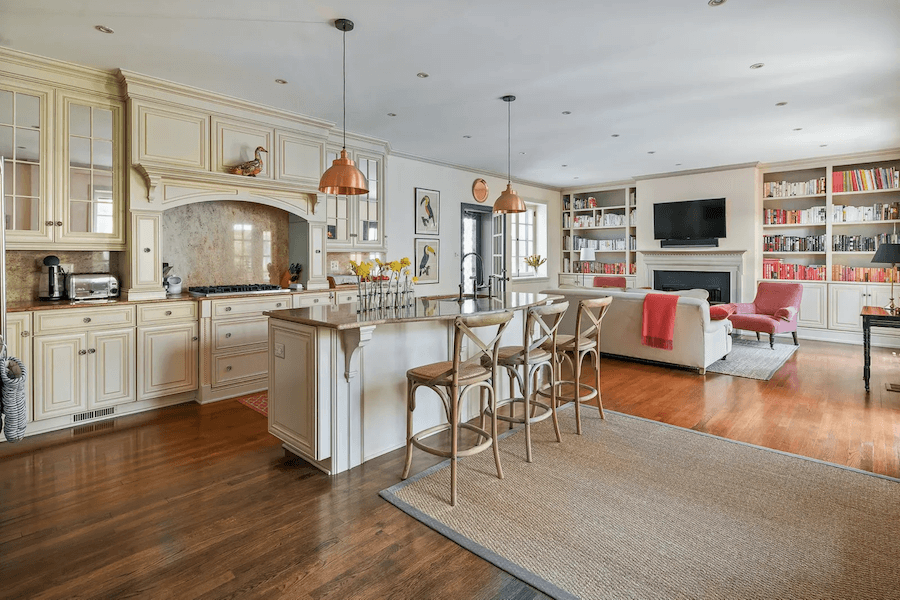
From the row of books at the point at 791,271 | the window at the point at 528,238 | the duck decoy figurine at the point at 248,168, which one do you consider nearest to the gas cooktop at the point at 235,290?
the duck decoy figurine at the point at 248,168

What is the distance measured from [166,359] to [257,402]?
807 millimetres

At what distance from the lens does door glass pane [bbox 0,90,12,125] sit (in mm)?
3449

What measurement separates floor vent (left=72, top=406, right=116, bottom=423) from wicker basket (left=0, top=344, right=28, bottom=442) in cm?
157

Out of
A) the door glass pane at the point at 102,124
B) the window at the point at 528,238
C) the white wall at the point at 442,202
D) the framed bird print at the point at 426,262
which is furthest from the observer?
the window at the point at 528,238

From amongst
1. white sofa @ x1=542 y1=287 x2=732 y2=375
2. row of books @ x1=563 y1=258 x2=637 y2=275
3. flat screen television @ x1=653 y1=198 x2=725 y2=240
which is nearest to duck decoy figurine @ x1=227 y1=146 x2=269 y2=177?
white sofa @ x1=542 y1=287 x2=732 y2=375

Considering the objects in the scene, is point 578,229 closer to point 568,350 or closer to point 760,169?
point 760,169

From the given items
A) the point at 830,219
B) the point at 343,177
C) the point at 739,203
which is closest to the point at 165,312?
the point at 343,177

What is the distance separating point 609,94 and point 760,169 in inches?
185

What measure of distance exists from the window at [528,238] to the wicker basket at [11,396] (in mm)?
7346

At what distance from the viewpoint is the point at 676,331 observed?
5.24 meters

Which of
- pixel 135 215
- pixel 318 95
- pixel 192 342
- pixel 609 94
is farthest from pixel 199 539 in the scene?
pixel 609 94

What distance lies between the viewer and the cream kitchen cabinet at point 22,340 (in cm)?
326

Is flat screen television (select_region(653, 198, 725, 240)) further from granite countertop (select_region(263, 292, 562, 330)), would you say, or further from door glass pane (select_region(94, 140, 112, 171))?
door glass pane (select_region(94, 140, 112, 171))

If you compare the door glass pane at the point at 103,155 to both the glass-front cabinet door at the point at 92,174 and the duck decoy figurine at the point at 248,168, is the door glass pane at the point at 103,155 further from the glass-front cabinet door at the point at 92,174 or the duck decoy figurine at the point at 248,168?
the duck decoy figurine at the point at 248,168
